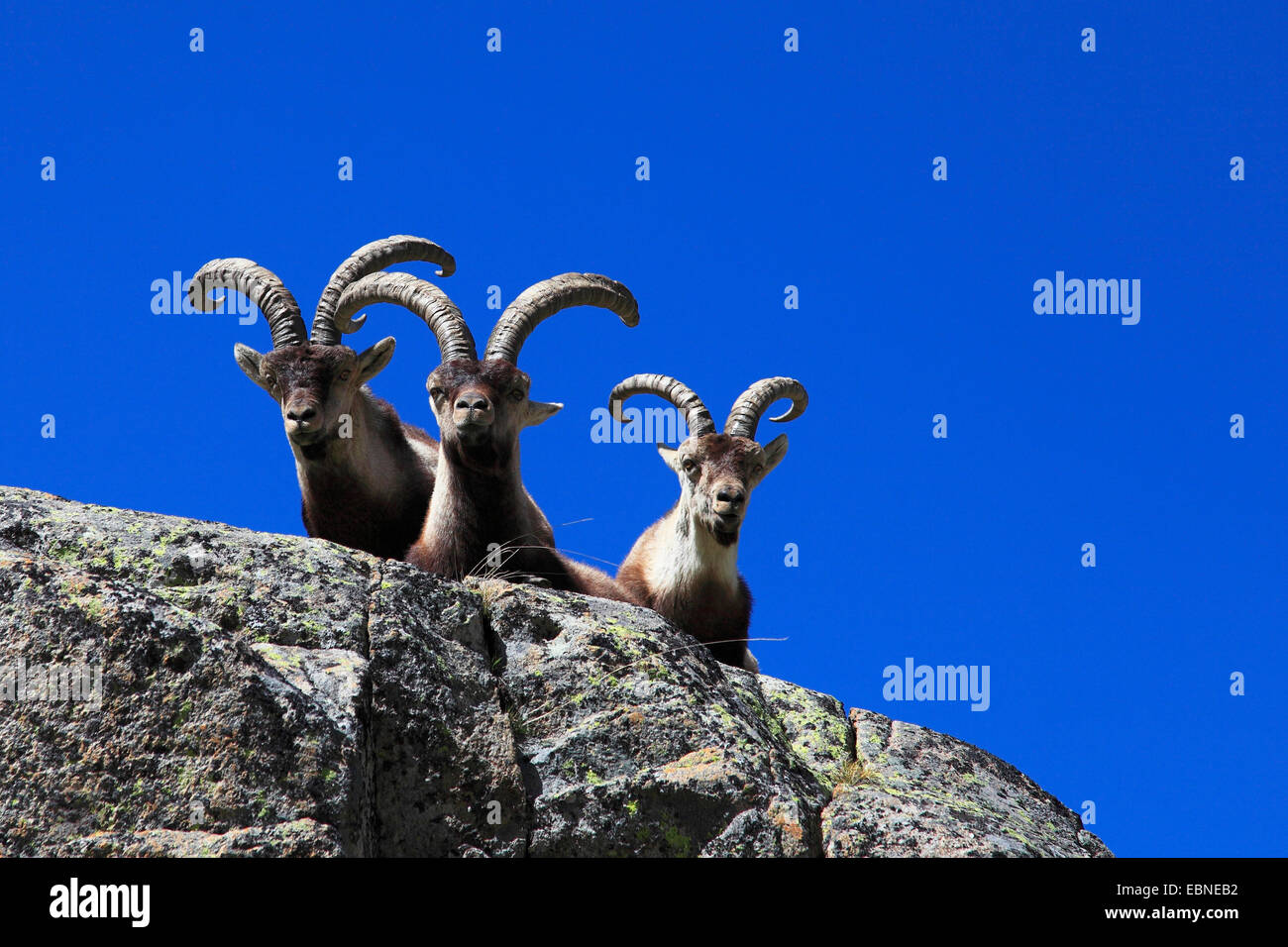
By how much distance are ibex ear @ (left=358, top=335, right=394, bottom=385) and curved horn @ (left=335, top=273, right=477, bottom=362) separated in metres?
0.40

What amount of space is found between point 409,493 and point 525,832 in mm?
6183

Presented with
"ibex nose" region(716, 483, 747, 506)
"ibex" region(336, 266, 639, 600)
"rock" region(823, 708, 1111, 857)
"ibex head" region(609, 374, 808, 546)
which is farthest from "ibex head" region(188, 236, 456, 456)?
"rock" region(823, 708, 1111, 857)

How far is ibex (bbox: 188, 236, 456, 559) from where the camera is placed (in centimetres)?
1193

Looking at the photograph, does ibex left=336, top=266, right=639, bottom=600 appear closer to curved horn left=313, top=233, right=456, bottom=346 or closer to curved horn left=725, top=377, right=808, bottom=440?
curved horn left=313, top=233, right=456, bottom=346

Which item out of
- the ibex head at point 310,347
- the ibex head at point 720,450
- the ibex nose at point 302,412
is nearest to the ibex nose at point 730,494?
the ibex head at point 720,450

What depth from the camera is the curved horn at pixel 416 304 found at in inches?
478

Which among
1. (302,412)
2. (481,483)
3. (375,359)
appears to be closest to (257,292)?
(375,359)

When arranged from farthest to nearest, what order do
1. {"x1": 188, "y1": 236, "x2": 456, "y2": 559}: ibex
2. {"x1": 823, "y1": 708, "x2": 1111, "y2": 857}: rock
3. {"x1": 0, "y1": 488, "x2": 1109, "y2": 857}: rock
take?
{"x1": 188, "y1": 236, "x2": 456, "y2": 559}: ibex, {"x1": 823, "y1": 708, "x2": 1111, "y2": 857}: rock, {"x1": 0, "y1": 488, "x2": 1109, "y2": 857}: rock

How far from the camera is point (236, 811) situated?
6121 mm

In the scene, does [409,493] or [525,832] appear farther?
[409,493]
